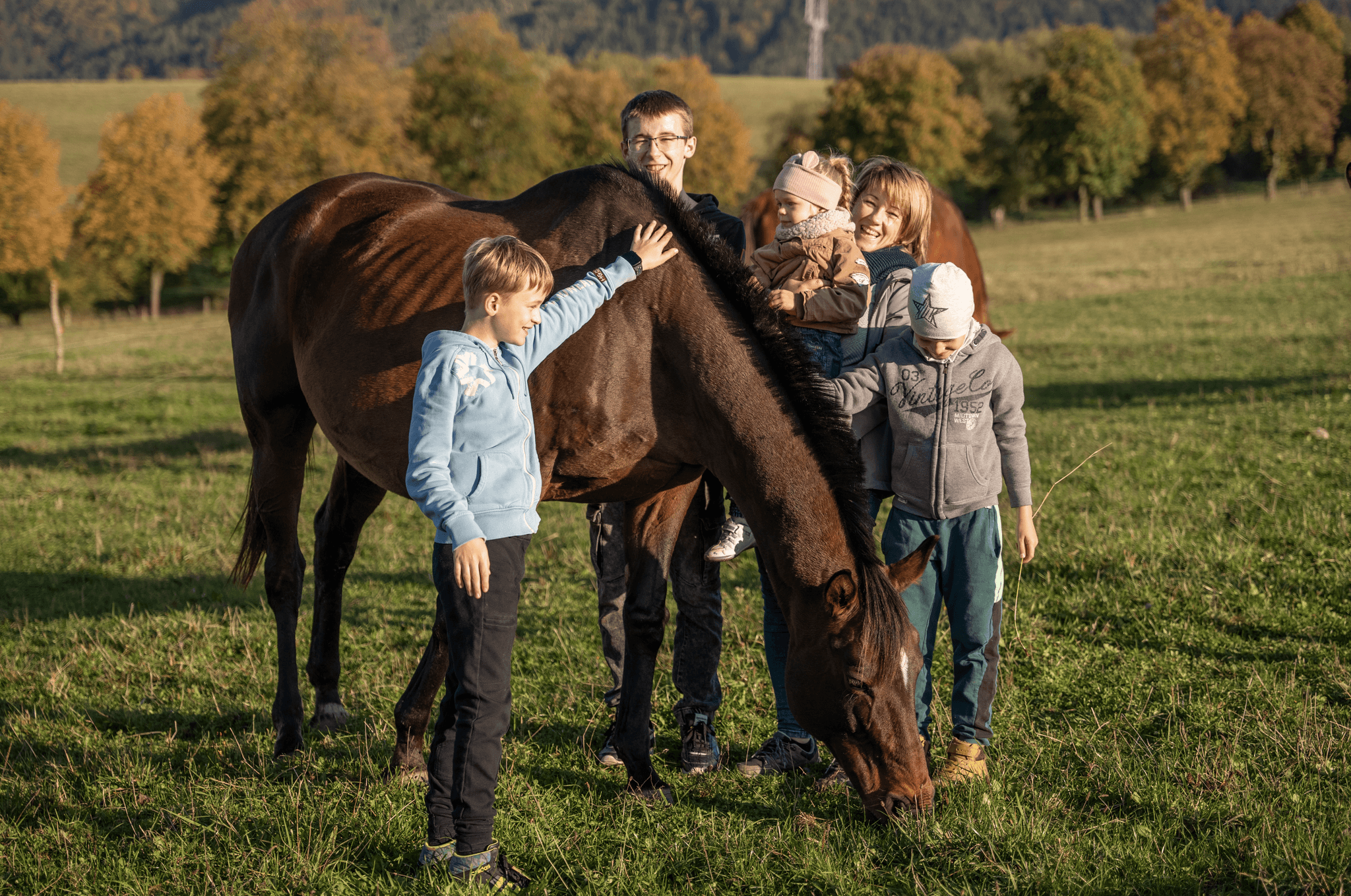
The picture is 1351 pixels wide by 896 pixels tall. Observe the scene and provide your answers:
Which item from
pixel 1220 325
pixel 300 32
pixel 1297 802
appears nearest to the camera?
pixel 1297 802

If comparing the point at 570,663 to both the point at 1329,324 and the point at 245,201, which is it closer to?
the point at 1329,324

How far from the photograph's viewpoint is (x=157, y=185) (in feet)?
110

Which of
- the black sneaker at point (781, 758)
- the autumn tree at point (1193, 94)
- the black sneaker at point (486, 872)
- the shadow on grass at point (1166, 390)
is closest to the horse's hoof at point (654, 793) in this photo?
the black sneaker at point (781, 758)

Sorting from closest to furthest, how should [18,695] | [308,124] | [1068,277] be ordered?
1. [18,695]
2. [308,124]
3. [1068,277]

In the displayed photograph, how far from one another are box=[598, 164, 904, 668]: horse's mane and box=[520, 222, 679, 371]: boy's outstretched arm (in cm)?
19

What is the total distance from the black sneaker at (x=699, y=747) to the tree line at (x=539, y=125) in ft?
60.0

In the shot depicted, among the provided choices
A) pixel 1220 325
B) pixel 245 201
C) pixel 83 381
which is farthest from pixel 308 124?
pixel 1220 325

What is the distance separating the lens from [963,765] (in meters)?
3.32

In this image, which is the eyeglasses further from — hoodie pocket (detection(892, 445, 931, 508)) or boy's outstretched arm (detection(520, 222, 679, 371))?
hoodie pocket (detection(892, 445, 931, 508))

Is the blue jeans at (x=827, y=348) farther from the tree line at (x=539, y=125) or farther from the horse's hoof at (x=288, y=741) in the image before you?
the tree line at (x=539, y=125)

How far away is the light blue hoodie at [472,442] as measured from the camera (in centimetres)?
262

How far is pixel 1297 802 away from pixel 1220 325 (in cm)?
1615

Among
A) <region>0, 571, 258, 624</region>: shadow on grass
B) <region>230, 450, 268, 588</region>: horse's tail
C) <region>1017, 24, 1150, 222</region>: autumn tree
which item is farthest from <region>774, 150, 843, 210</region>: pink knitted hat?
<region>1017, 24, 1150, 222</region>: autumn tree

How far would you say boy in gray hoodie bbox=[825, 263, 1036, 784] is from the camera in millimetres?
3348
